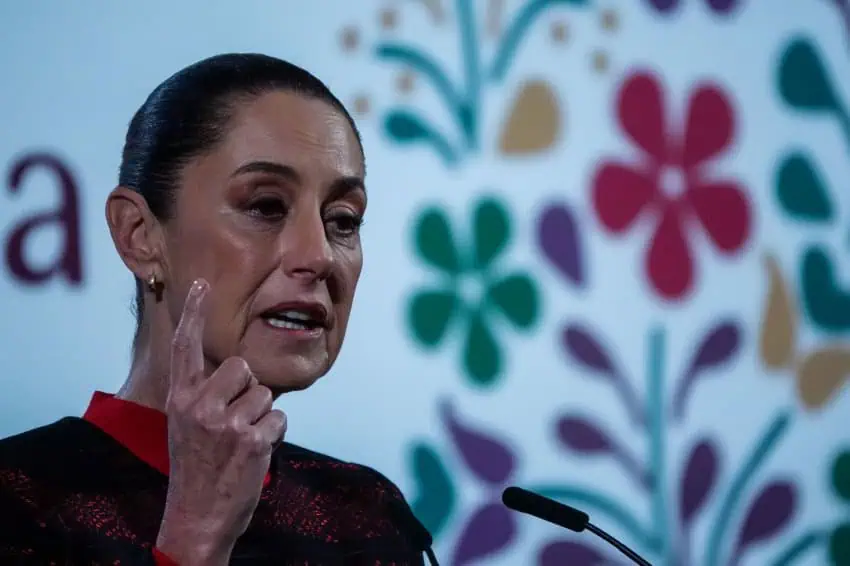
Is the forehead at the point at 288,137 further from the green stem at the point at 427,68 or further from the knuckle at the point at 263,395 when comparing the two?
the green stem at the point at 427,68

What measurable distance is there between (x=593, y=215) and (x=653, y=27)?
36cm

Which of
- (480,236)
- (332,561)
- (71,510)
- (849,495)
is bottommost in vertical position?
(849,495)

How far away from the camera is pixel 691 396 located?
207 centimetres

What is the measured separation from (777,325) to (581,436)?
0.44 meters

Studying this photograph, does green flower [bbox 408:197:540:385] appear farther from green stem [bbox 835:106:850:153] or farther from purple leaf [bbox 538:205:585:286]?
green stem [bbox 835:106:850:153]

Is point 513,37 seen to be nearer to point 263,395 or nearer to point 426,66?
point 426,66

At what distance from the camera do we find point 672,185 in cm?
213

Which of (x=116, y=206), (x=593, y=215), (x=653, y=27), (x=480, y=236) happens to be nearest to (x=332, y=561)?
(x=116, y=206)

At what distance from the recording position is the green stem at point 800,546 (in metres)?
2.12

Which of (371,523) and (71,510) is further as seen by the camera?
(371,523)

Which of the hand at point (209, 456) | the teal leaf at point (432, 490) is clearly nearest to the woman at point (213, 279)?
the hand at point (209, 456)

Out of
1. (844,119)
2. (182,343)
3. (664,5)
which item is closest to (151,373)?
(182,343)

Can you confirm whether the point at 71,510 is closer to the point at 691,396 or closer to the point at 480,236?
the point at 480,236

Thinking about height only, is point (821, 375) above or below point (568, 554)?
above
